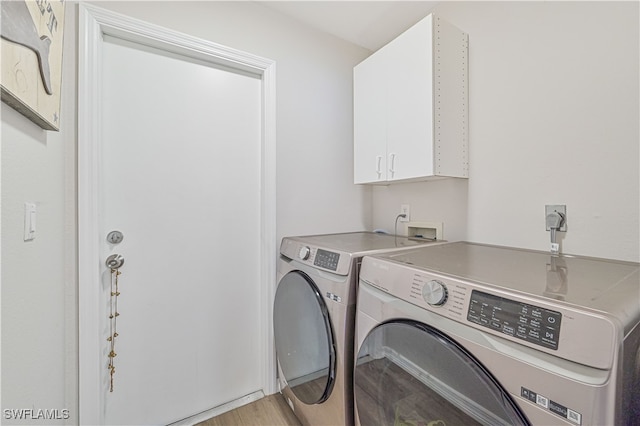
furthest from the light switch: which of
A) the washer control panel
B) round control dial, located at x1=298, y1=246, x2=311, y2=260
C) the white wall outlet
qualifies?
the white wall outlet

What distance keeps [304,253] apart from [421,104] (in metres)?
0.98

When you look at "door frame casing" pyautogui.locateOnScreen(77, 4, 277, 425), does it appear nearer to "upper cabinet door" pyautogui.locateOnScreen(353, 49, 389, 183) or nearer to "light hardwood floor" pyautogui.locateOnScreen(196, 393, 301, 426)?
"light hardwood floor" pyautogui.locateOnScreen(196, 393, 301, 426)

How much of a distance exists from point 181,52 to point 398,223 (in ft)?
5.61

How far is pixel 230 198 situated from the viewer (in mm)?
1663

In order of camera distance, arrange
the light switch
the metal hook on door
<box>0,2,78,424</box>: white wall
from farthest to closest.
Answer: the metal hook on door < the light switch < <box>0,2,78,424</box>: white wall

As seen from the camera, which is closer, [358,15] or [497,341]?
[497,341]

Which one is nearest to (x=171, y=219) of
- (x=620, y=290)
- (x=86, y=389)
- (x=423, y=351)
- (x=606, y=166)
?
(x=86, y=389)

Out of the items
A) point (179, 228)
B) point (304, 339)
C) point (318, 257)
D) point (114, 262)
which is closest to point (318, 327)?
point (304, 339)

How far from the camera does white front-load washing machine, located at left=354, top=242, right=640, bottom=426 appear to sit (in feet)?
1.62

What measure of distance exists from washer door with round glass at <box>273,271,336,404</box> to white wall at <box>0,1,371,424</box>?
47cm

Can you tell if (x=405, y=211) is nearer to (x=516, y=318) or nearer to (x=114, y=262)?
(x=516, y=318)

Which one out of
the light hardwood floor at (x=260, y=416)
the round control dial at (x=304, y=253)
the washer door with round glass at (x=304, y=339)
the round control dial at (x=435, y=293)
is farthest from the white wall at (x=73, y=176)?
the round control dial at (x=435, y=293)

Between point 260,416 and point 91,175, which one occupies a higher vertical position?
point 91,175

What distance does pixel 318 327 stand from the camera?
1.21 metres
